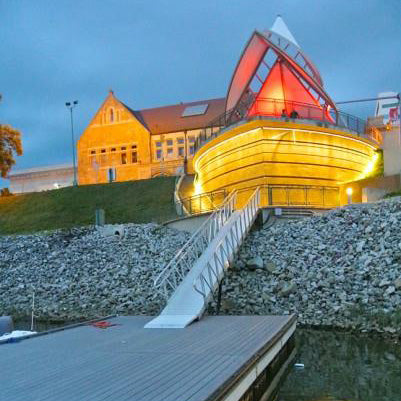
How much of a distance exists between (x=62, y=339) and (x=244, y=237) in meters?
9.05

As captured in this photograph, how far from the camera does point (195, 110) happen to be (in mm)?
55406

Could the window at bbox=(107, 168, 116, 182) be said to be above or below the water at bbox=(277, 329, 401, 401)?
above

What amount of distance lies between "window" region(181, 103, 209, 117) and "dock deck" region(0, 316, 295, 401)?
147ft

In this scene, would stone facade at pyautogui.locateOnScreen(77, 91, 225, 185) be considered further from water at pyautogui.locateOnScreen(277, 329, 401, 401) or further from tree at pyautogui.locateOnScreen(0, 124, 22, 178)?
water at pyautogui.locateOnScreen(277, 329, 401, 401)

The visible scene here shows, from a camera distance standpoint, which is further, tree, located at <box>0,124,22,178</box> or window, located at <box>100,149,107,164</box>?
window, located at <box>100,149,107,164</box>

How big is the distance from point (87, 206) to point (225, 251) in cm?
2380

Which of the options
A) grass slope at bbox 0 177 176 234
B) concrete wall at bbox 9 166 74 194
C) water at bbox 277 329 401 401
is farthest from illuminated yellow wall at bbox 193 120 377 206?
concrete wall at bbox 9 166 74 194

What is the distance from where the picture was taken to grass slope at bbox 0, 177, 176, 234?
33.2 m

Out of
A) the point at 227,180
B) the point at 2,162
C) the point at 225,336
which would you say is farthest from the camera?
the point at 2,162

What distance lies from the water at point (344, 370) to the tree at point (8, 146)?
128ft

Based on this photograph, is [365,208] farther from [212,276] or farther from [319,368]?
[319,368]

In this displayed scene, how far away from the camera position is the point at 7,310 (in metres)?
19.6

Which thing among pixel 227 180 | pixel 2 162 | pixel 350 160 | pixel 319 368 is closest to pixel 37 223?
pixel 2 162

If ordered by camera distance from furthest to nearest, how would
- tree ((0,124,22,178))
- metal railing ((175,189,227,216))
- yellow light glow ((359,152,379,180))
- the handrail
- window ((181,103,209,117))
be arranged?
1. window ((181,103,209,117))
2. tree ((0,124,22,178))
3. yellow light glow ((359,152,379,180))
4. metal railing ((175,189,227,216))
5. the handrail
